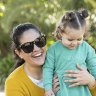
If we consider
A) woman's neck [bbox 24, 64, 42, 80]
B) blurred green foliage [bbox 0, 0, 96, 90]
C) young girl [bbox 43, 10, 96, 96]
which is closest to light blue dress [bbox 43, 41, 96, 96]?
young girl [bbox 43, 10, 96, 96]

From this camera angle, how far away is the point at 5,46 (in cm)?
1741

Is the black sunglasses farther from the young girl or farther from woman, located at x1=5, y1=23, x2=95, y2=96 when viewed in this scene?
the young girl

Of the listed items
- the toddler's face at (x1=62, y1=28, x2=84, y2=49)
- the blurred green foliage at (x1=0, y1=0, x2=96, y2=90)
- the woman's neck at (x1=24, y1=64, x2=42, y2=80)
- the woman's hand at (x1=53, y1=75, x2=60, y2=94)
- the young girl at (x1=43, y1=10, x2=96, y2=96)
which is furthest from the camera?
the blurred green foliage at (x1=0, y1=0, x2=96, y2=90)

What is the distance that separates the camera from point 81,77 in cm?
440

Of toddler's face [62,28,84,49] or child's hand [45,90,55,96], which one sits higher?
toddler's face [62,28,84,49]

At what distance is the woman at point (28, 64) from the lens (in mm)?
4426

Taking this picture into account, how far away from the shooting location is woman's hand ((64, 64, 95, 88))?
4352 millimetres

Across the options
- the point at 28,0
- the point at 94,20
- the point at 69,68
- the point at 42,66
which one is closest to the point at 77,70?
the point at 69,68

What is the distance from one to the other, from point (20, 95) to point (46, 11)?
31.9ft

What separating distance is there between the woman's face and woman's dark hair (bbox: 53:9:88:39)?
22 centimetres

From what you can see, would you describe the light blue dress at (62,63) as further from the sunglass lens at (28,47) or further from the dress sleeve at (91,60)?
the sunglass lens at (28,47)

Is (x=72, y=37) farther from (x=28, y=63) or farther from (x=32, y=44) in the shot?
(x=28, y=63)

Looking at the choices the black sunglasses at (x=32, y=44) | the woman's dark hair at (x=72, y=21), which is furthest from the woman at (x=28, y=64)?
the woman's dark hair at (x=72, y=21)

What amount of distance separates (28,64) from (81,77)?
0.56 metres
